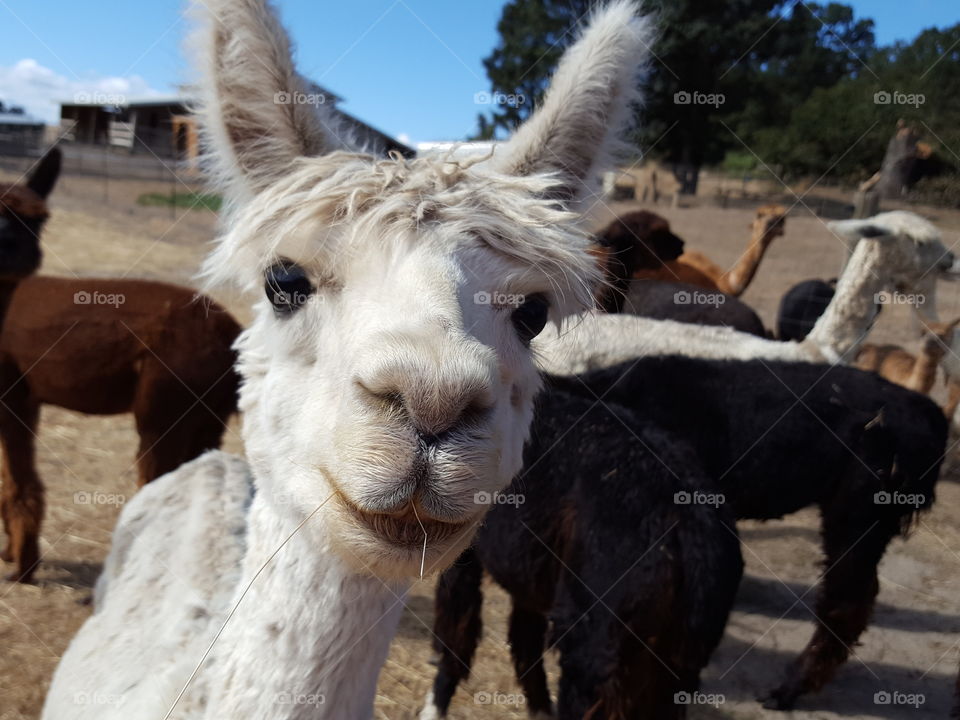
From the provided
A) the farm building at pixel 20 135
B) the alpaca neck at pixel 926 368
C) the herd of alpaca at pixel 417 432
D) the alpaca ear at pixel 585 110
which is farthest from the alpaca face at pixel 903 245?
the farm building at pixel 20 135

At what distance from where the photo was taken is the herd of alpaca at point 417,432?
1.47 metres

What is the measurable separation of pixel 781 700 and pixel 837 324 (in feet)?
9.75

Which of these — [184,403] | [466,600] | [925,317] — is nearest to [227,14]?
[466,600]

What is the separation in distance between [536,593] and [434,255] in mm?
1994

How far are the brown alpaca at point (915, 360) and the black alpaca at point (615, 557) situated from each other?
480cm

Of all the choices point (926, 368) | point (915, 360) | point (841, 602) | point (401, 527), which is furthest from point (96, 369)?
point (915, 360)

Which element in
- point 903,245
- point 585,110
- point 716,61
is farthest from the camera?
point 716,61

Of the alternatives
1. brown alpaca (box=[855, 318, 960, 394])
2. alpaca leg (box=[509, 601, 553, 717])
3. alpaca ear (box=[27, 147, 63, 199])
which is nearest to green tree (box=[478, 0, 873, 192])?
brown alpaca (box=[855, 318, 960, 394])

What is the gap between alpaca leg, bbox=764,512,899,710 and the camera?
406 cm

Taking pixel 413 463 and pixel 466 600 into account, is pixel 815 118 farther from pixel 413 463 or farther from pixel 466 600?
pixel 413 463

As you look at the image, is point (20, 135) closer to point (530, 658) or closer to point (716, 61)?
point (716, 61)

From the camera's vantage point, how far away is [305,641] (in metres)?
1.61

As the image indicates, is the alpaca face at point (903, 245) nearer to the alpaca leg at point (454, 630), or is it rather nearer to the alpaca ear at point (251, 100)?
the alpaca leg at point (454, 630)

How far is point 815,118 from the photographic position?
938 inches
